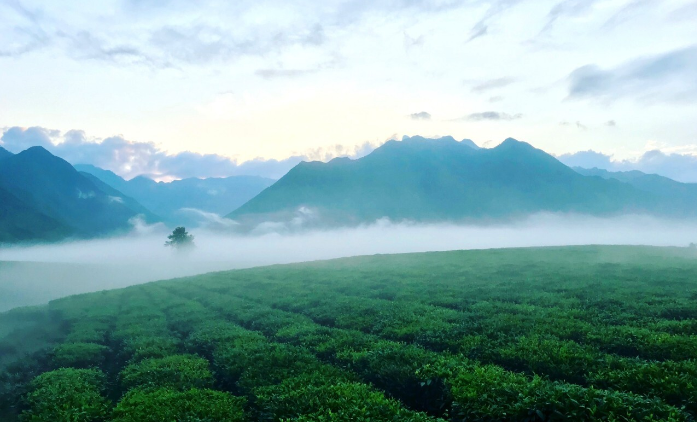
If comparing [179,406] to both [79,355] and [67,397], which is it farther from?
[79,355]

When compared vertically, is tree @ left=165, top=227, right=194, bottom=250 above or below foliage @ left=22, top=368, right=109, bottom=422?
above

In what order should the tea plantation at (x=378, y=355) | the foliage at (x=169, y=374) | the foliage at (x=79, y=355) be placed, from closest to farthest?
1. the tea plantation at (x=378, y=355)
2. the foliage at (x=169, y=374)
3. the foliage at (x=79, y=355)

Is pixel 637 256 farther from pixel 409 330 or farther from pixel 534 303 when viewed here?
pixel 409 330

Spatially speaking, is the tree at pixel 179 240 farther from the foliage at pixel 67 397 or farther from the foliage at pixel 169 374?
the foliage at pixel 169 374

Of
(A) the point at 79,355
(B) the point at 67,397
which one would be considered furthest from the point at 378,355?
(A) the point at 79,355

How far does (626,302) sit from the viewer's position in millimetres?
37094

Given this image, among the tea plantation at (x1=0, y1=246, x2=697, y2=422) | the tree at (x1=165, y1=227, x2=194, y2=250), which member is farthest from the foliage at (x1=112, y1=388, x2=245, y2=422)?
the tree at (x1=165, y1=227, x2=194, y2=250)

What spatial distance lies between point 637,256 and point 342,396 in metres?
83.8

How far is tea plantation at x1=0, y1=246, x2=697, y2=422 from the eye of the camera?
19.0 meters

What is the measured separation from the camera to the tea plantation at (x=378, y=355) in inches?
747

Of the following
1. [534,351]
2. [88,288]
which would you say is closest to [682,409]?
[534,351]

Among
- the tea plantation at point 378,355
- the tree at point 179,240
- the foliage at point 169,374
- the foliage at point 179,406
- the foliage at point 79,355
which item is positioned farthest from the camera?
the tree at point 179,240

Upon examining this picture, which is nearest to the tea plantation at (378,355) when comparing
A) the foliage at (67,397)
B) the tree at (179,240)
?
the foliage at (67,397)

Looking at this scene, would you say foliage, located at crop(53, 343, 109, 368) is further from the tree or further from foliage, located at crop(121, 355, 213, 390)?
the tree
